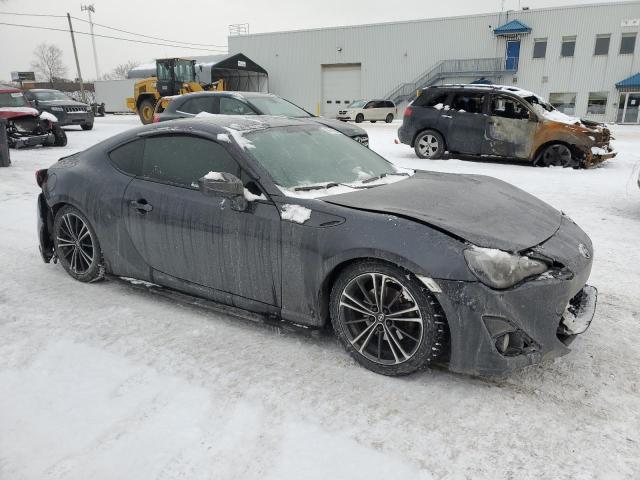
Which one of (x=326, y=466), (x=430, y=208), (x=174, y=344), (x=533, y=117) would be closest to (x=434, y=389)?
(x=326, y=466)

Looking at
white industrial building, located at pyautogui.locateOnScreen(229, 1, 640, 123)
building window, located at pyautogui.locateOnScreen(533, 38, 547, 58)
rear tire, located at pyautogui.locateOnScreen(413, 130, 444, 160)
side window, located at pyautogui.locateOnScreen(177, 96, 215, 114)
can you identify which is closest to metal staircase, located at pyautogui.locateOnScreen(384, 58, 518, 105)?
white industrial building, located at pyautogui.locateOnScreen(229, 1, 640, 123)

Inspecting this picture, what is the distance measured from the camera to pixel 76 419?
2414mm

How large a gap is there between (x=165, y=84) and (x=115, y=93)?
99.3ft

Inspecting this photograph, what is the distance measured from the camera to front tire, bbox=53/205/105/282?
13.1ft

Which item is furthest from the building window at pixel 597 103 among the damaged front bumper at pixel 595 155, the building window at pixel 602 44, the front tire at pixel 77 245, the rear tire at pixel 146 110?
the front tire at pixel 77 245

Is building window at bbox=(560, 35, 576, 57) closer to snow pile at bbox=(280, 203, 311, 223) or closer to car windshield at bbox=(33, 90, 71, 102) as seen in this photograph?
car windshield at bbox=(33, 90, 71, 102)

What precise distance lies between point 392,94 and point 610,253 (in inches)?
1374

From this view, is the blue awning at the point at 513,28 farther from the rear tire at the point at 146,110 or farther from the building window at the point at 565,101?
the rear tire at the point at 146,110

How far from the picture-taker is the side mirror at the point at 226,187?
3002mm

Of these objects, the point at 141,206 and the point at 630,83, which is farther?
the point at 630,83

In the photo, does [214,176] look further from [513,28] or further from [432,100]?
[513,28]

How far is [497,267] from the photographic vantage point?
7.86ft

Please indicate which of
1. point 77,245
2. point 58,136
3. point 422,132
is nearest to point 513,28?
point 422,132

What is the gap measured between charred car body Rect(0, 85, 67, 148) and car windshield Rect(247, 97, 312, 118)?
6.95 m
